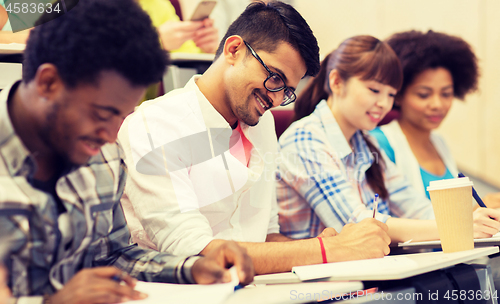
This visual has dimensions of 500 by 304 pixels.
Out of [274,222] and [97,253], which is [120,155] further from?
[274,222]

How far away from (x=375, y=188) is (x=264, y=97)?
629 millimetres

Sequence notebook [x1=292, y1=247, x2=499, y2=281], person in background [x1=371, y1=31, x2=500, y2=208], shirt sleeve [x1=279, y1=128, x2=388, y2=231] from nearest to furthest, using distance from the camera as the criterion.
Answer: notebook [x1=292, y1=247, x2=499, y2=281] < shirt sleeve [x1=279, y1=128, x2=388, y2=231] < person in background [x1=371, y1=31, x2=500, y2=208]

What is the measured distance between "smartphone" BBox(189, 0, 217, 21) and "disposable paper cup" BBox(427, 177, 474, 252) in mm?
881

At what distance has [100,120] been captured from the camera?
59cm

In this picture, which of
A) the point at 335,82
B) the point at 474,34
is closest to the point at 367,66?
the point at 335,82

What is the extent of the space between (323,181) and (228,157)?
0.34m

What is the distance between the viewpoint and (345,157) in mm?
1365

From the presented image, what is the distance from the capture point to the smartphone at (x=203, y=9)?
1349 millimetres

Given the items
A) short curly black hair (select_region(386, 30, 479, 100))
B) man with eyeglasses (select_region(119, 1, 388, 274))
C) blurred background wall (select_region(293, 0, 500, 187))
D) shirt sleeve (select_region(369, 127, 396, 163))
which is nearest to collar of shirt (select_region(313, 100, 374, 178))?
shirt sleeve (select_region(369, 127, 396, 163))

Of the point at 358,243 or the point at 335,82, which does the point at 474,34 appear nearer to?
the point at 335,82

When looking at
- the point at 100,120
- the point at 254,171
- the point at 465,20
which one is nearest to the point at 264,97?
the point at 254,171

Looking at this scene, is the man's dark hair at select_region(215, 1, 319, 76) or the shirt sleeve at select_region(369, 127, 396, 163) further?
the shirt sleeve at select_region(369, 127, 396, 163)

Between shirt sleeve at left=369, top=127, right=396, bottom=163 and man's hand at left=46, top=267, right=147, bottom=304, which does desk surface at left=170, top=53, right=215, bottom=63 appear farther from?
man's hand at left=46, top=267, right=147, bottom=304

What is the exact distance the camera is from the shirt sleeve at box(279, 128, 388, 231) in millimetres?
1202
